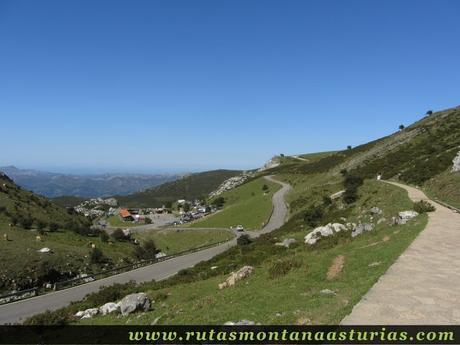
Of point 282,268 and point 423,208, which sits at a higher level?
point 423,208

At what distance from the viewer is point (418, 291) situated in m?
12.0

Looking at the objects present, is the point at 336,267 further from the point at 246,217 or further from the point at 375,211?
Result: the point at 246,217

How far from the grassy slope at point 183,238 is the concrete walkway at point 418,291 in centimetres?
6150

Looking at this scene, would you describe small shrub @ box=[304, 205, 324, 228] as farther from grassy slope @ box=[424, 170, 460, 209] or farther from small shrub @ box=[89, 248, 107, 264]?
small shrub @ box=[89, 248, 107, 264]

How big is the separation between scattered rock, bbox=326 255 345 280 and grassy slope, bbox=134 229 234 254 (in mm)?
58811

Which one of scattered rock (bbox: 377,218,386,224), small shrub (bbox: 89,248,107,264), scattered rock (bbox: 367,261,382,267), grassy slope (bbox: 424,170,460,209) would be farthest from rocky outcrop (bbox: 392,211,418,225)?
small shrub (bbox: 89,248,107,264)

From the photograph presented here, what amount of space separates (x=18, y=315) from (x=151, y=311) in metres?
16.5

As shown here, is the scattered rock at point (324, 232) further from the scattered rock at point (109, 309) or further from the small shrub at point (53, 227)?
the small shrub at point (53, 227)

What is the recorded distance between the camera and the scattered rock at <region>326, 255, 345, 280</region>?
1637 centimetres

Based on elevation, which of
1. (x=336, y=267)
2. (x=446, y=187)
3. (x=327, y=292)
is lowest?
(x=336, y=267)

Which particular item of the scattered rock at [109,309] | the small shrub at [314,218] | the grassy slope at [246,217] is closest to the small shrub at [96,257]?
the small shrub at [314,218]

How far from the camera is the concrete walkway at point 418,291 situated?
9930 mm

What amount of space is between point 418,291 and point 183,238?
252ft

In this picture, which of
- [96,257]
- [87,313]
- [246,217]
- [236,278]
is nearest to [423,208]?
[236,278]
